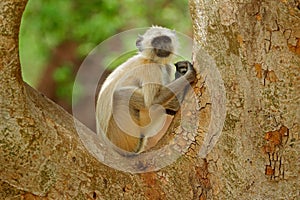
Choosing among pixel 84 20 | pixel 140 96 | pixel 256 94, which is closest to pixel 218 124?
pixel 256 94

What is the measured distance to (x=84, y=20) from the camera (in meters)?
7.34

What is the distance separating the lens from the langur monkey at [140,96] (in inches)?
157

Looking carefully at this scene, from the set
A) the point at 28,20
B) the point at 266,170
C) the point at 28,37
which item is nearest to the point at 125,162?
the point at 266,170

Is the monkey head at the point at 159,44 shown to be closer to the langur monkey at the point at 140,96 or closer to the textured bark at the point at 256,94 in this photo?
the langur monkey at the point at 140,96

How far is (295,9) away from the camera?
2.53m

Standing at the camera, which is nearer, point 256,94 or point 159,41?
point 256,94

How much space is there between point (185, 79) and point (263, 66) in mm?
520

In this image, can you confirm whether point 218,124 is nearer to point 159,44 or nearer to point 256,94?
point 256,94

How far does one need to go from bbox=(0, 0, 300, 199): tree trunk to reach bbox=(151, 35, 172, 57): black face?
1139 millimetres

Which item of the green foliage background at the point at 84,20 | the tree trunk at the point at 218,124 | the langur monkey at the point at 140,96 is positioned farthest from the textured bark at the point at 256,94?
the green foliage background at the point at 84,20

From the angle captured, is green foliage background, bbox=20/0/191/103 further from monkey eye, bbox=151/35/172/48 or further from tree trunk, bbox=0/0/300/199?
tree trunk, bbox=0/0/300/199

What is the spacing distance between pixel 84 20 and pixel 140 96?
3.49 meters

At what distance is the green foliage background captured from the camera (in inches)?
276

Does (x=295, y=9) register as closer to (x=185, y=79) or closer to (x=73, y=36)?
(x=185, y=79)
